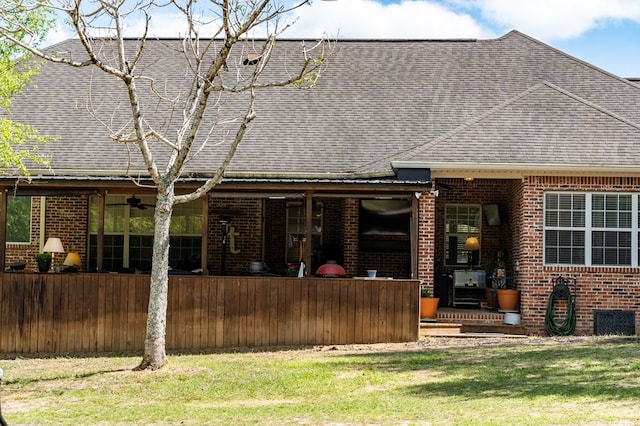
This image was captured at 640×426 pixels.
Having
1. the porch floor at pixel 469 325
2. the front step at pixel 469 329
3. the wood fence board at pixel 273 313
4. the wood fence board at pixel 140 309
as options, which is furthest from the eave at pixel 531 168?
the wood fence board at pixel 140 309

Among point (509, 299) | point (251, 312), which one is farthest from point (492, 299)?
point (251, 312)

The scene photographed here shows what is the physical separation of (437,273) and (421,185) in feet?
11.3

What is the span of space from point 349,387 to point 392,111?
377 inches

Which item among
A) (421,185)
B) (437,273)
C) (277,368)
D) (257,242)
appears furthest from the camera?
(257,242)

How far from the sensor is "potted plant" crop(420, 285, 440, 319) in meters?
16.8

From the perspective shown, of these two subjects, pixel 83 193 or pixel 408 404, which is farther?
pixel 83 193

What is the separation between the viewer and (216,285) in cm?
1595

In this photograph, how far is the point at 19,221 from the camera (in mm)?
19859

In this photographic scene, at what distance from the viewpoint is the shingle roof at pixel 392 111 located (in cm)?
1705

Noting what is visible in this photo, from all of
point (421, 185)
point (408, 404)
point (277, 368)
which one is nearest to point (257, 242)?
point (421, 185)

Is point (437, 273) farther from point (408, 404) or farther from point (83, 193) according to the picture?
point (408, 404)

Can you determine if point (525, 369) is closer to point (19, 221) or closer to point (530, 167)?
point (530, 167)

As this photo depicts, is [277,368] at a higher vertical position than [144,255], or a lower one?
lower

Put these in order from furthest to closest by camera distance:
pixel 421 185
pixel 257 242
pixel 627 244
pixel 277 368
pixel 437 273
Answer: pixel 257 242 < pixel 437 273 < pixel 627 244 < pixel 421 185 < pixel 277 368
